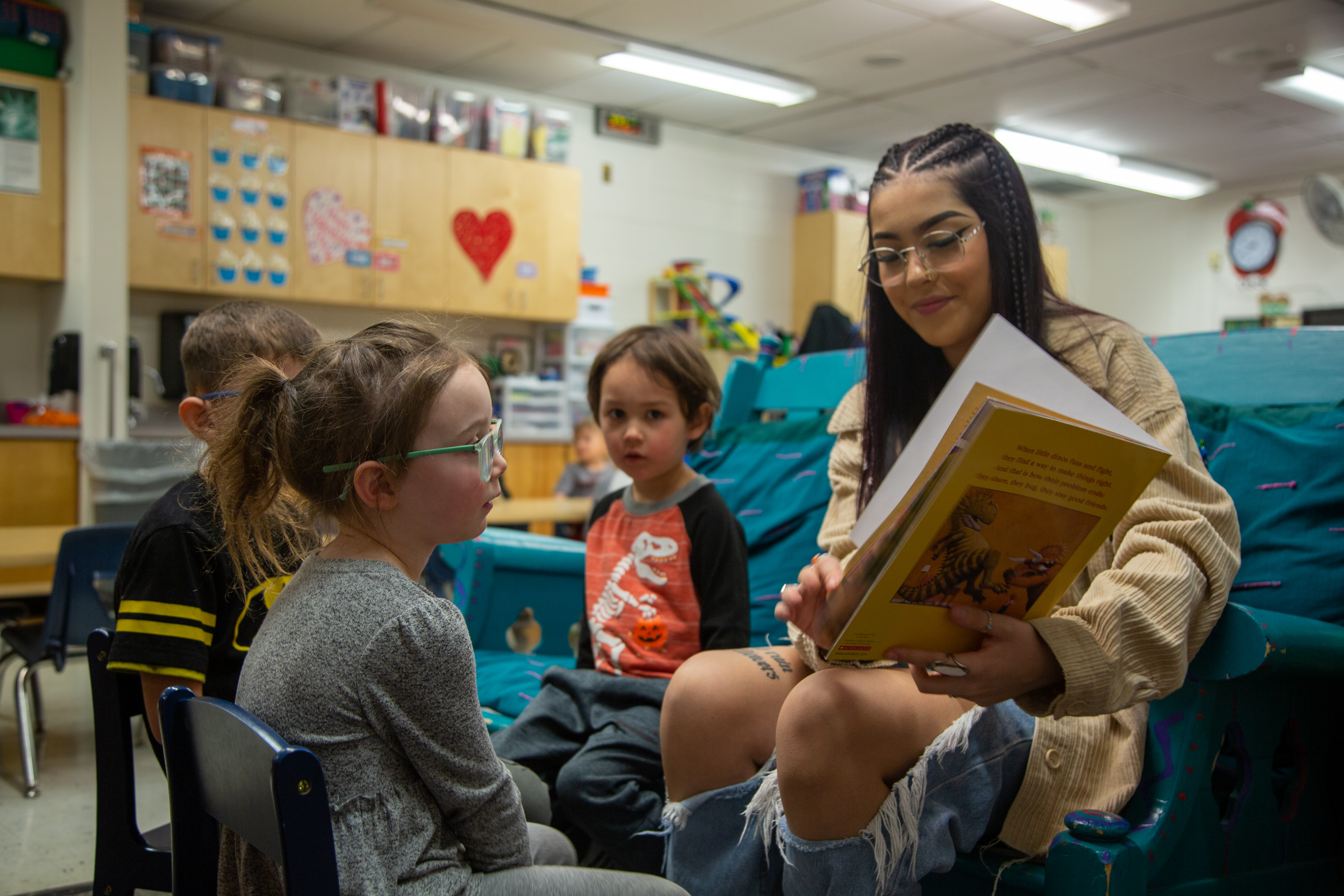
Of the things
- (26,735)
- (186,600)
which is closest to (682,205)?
(26,735)

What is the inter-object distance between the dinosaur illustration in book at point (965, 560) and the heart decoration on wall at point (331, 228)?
16.4 ft

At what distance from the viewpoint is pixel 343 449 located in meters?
0.96

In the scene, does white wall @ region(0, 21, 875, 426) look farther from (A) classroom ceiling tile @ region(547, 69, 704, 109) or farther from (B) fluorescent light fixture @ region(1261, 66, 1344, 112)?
(B) fluorescent light fixture @ region(1261, 66, 1344, 112)

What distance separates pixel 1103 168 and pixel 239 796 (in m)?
8.26

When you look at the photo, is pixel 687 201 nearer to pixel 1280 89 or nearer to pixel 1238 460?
pixel 1280 89

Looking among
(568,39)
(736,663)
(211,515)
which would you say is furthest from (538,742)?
(568,39)

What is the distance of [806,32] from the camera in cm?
517

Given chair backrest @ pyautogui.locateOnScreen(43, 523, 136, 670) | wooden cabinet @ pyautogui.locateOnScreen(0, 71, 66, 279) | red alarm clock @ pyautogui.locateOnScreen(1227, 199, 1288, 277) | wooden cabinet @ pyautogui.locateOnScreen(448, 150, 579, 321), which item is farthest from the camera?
red alarm clock @ pyautogui.locateOnScreen(1227, 199, 1288, 277)

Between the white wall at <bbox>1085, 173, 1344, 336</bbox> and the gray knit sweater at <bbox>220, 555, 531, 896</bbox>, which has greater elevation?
the white wall at <bbox>1085, 173, 1344, 336</bbox>

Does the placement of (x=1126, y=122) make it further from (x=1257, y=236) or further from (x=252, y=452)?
(x=252, y=452)

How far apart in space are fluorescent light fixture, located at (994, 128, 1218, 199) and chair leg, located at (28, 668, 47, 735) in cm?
613

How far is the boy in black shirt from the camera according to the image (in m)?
1.13

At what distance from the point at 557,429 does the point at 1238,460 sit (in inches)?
190

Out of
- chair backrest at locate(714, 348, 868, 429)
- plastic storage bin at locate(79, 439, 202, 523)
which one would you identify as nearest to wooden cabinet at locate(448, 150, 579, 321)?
plastic storage bin at locate(79, 439, 202, 523)
